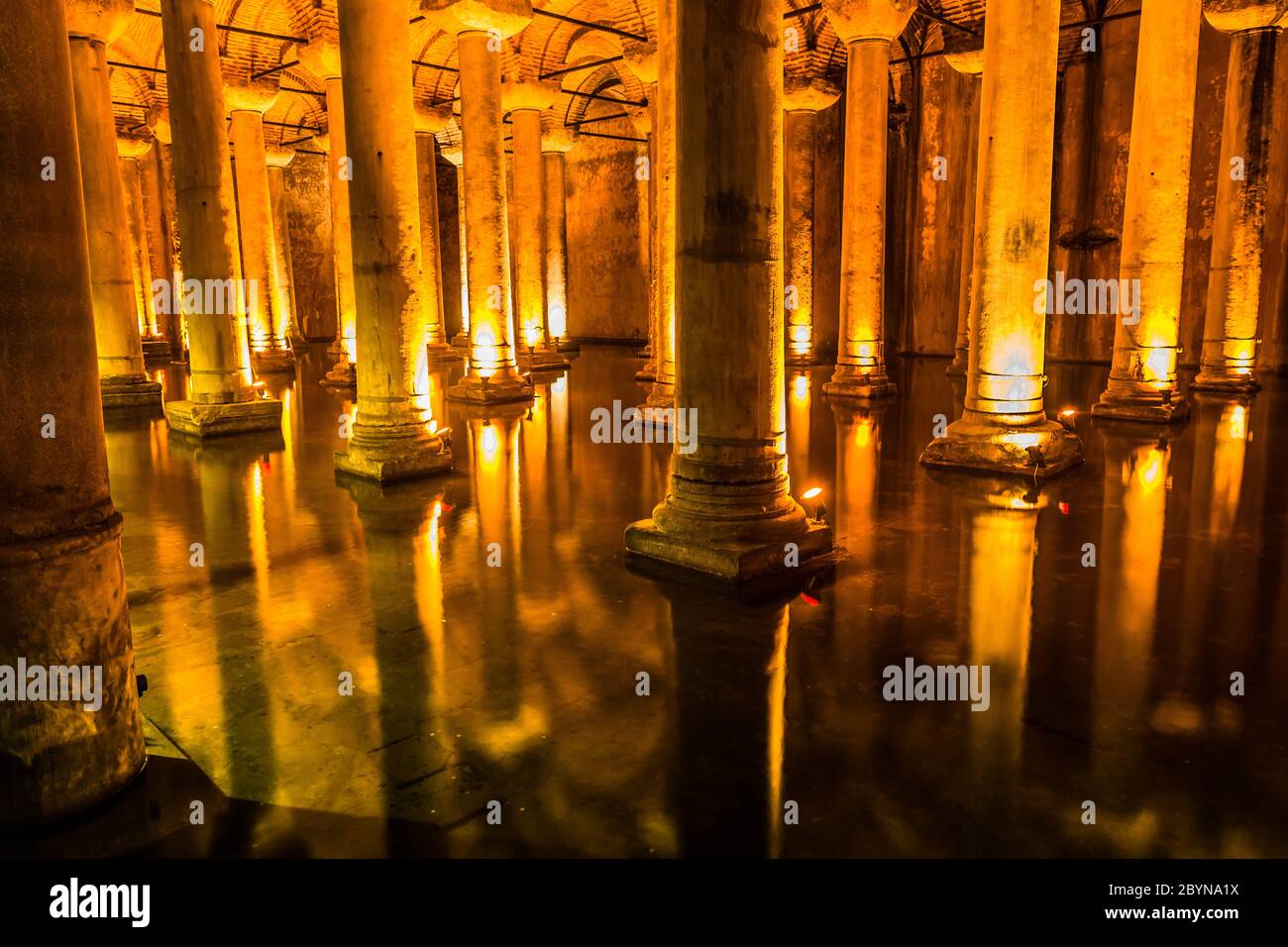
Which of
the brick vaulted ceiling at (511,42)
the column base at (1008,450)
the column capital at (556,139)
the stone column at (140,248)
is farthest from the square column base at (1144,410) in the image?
the stone column at (140,248)

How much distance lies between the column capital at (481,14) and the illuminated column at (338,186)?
3.16 metres

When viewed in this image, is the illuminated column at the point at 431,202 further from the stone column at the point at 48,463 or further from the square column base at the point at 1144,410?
the stone column at the point at 48,463

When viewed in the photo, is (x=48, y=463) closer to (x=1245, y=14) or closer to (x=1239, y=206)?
(x=1239, y=206)

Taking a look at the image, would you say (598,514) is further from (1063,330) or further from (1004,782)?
(1063,330)

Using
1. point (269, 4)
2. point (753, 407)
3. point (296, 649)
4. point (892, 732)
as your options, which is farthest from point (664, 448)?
point (269, 4)

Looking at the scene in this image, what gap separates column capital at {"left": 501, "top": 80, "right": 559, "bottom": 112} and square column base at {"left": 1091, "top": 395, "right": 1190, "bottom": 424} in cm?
1231

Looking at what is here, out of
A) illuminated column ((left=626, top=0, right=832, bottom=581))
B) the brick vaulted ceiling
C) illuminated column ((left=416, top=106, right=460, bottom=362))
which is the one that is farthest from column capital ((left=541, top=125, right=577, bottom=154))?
illuminated column ((left=626, top=0, right=832, bottom=581))

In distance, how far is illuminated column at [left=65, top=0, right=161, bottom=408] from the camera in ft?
43.2

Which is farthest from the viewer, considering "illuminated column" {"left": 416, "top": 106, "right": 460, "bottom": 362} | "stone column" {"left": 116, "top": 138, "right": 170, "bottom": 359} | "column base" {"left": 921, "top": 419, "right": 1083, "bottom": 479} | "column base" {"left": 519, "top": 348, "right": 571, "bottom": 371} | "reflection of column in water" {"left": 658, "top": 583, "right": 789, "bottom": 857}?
"stone column" {"left": 116, "top": 138, "right": 170, "bottom": 359}

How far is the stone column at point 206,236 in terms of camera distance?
11.3 m

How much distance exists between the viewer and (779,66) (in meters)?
6.23

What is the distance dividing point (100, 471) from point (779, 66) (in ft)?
15.8

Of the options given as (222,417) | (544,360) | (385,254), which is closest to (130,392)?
(222,417)

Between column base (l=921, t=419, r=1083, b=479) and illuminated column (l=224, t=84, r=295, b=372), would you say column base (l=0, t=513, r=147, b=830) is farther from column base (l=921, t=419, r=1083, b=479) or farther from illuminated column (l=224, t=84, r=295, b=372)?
illuminated column (l=224, t=84, r=295, b=372)
